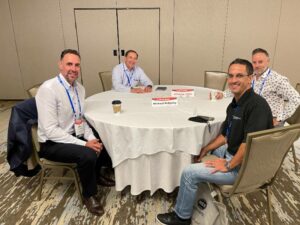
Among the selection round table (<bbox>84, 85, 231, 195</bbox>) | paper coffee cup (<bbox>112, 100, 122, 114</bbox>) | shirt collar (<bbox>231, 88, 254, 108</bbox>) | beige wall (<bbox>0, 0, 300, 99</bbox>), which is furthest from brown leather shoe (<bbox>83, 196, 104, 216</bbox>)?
beige wall (<bbox>0, 0, 300, 99</bbox>)

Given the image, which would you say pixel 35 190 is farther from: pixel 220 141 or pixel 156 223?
pixel 220 141

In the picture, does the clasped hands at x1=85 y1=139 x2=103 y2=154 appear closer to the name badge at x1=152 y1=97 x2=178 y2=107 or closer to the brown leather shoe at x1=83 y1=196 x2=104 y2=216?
the brown leather shoe at x1=83 y1=196 x2=104 y2=216

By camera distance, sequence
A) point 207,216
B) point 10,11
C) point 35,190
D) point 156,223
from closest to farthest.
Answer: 1. point 207,216
2. point 156,223
3. point 35,190
4. point 10,11

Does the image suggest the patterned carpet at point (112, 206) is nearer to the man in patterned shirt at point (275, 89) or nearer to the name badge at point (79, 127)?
the name badge at point (79, 127)

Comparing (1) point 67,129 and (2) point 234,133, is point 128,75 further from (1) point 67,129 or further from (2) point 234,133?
(2) point 234,133

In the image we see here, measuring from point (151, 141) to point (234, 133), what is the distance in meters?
0.63

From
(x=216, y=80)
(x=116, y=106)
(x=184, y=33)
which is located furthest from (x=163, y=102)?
(x=184, y=33)

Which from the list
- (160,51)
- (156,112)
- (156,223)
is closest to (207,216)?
(156,223)

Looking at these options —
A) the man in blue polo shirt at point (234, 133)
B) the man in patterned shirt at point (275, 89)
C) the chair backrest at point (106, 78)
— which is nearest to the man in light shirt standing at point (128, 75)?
the chair backrest at point (106, 78)

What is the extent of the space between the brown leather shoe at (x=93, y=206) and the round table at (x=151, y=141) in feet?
0.76

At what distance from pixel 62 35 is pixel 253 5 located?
4011 mm

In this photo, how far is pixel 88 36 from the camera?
5.31 meters

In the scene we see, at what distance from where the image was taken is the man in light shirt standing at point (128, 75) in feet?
11.5

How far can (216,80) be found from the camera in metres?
3.92
